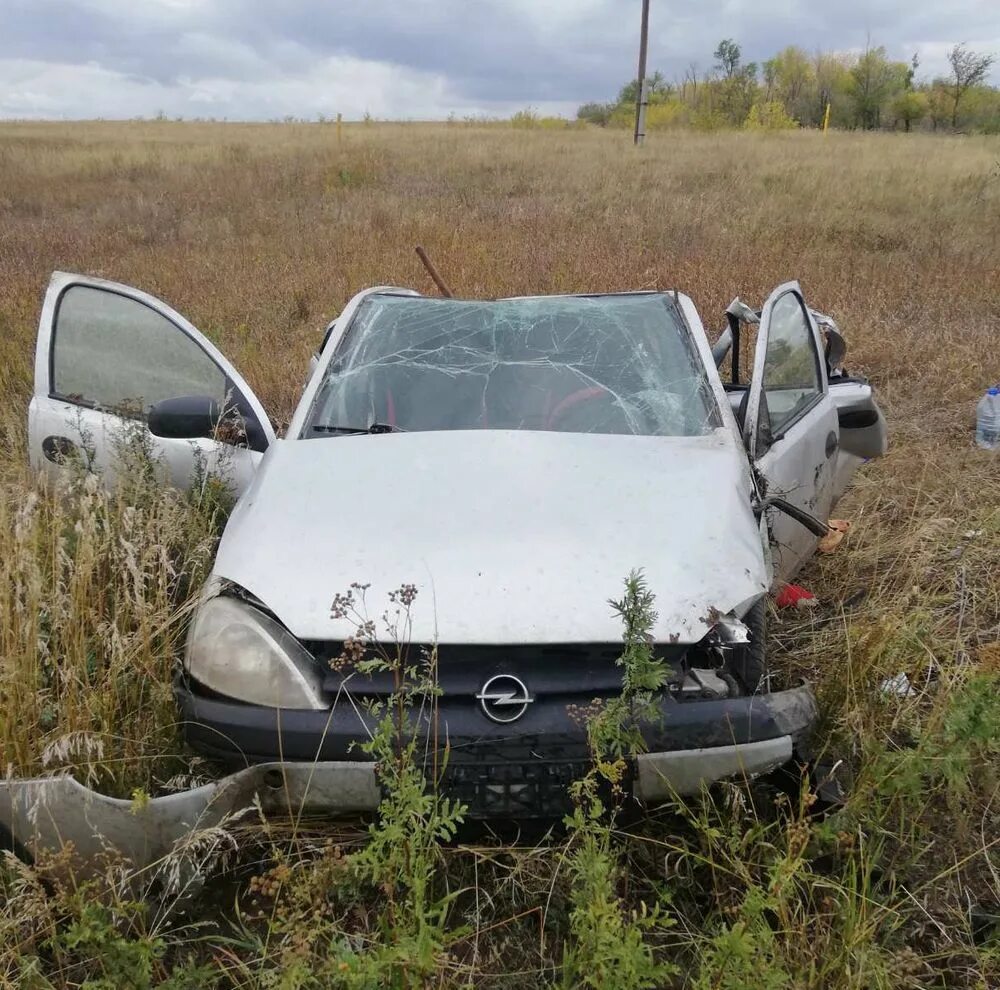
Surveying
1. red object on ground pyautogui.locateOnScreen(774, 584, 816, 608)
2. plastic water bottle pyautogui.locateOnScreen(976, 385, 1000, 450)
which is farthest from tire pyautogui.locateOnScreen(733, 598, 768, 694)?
plastic water bottle pyautogui.locateOnScreen(976, 385, 1000, 450)

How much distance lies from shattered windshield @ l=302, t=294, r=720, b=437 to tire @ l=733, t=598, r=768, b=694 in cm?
77

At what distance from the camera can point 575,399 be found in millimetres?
2814

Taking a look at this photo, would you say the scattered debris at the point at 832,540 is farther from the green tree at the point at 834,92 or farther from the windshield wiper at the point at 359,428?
the green tree at the point at 834,92

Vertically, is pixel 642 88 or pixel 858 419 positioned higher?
pixel 642 88

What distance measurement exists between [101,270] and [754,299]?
7.07 meters

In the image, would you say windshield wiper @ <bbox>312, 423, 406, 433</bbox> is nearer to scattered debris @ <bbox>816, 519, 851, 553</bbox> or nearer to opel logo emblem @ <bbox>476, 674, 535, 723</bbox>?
opel logo emblem @ <bbox>476, 674, 535, 723</bbox>

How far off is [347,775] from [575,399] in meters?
1.56

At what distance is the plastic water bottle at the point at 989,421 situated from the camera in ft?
15.6

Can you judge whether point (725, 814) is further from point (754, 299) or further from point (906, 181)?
point (906, 181)

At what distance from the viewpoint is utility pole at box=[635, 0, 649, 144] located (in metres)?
20.5

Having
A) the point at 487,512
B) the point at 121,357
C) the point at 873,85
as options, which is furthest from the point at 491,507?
the point at 873,85

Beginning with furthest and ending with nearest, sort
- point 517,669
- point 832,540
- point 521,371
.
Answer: point 832,540 → point 521,371 → point 517,669

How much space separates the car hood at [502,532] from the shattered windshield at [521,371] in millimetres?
179

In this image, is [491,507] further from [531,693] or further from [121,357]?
[121,357]
